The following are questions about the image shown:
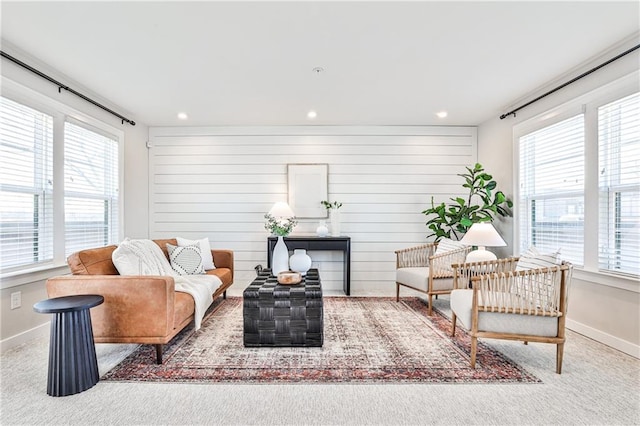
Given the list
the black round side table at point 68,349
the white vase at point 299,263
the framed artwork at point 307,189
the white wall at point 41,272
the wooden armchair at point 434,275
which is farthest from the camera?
the framed artwork at point 307,189

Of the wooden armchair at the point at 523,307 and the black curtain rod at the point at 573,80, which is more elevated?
the black curtain rod at the point at 573,80

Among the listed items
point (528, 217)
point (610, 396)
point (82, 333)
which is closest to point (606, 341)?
point (610, 396)

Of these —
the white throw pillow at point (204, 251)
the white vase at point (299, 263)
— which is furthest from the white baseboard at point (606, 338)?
the white throw pillow at point (204, 251)

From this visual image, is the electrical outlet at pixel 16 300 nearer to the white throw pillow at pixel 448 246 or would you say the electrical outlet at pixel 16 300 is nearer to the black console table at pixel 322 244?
the black console table at pixel 322 244

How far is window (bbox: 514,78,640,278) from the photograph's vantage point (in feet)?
8.67

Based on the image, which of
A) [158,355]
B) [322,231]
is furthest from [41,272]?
[322,231]

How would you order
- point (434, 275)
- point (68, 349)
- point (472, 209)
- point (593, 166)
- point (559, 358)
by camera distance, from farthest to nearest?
point (472, 209) < point (434, 275) < point (593, 166) < point (559, 358) < point (68, 349)

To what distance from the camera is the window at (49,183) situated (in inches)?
109

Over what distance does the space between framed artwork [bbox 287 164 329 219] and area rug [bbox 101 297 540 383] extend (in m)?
2.01

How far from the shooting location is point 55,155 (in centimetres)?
324

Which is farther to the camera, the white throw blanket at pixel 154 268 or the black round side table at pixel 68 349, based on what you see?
the white throw blanket at pixel 154 268

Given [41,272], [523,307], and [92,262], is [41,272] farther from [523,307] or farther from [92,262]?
[523,307]

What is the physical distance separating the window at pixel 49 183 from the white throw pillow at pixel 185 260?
100cm

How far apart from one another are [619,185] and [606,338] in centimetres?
131
